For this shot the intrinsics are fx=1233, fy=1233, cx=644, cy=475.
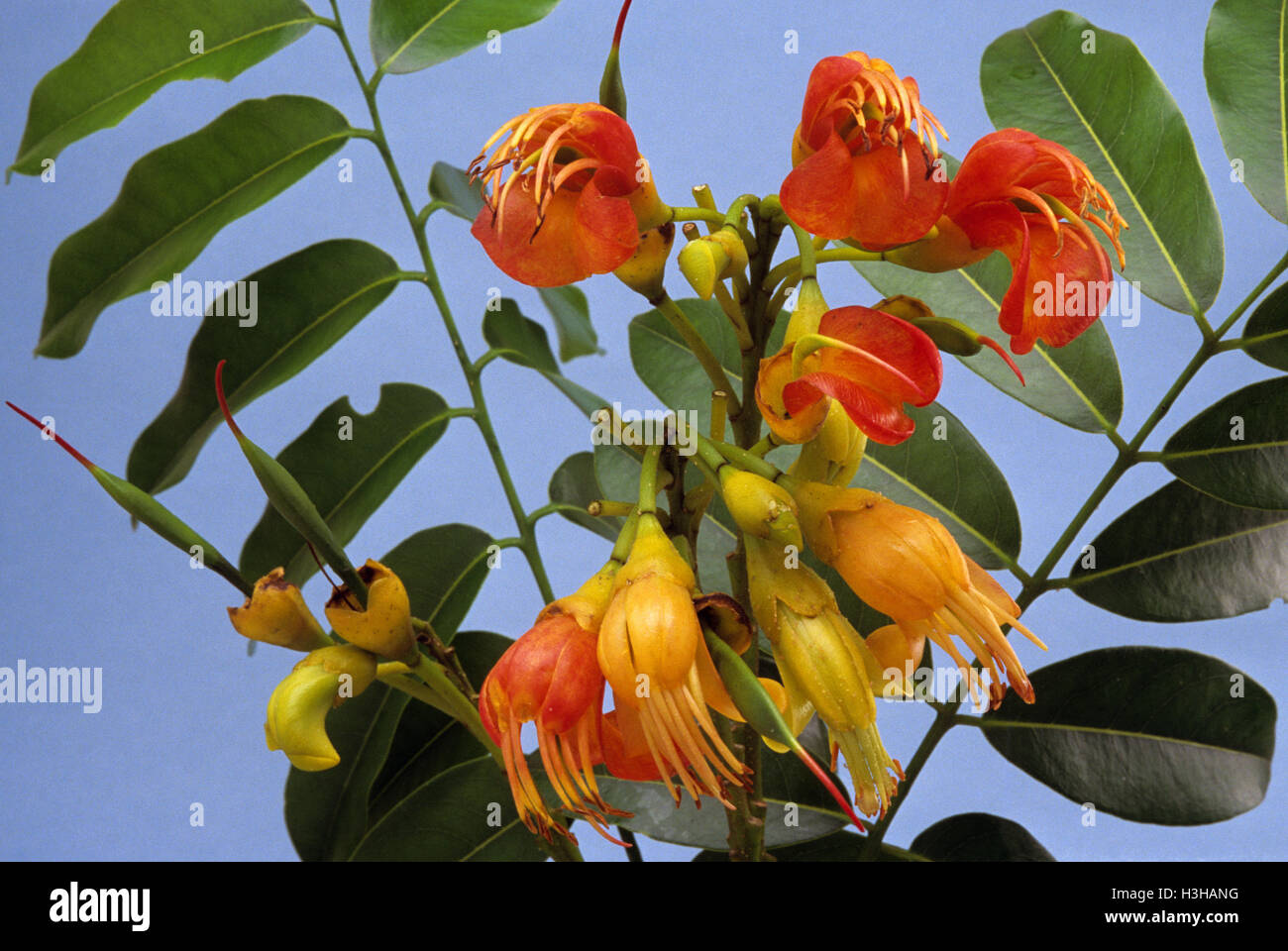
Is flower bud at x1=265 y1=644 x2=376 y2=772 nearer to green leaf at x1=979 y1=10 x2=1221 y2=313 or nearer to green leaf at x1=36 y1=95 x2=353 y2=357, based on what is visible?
green leaf at x1=36 y1=95 x2=353 y2=357

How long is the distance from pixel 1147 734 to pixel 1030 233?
0.28 metres

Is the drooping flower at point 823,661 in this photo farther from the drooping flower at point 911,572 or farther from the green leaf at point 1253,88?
the green leaf at point 1253,88

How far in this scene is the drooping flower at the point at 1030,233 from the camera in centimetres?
40

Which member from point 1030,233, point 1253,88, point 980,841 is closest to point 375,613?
point 1030,233

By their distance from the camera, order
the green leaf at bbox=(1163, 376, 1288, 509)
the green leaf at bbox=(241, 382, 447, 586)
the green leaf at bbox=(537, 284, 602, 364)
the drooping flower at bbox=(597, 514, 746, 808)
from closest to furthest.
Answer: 1. the drooping flower at bbox=(597, 514, 746, 808)
2. the green leaf at bbox=(1163, 376, 1288, 509)
3. the green leaf at bbox=(241, 382, 447, 586)
4. the green leaf at bbox=(537, 284, 602, 364)

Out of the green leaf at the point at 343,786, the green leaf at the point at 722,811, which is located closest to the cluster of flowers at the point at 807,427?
the green leaf at the point at 722,811

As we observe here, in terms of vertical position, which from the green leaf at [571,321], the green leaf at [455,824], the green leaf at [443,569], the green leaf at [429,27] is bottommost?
the green leaf at [455,824]

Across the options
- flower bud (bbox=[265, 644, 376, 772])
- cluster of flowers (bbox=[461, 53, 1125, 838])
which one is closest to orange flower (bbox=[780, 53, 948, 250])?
cluster of flowers (bbox=[461, 53, 1125, 838])

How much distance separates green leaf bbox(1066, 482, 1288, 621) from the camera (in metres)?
0.58

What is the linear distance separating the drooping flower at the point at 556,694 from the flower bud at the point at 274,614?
94mm

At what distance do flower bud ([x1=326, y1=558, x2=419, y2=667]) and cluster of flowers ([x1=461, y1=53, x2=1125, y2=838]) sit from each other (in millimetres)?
54

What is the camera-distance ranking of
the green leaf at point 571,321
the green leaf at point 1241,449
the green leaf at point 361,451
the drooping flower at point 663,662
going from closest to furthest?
1. the drooping flower at point 663,662
2. the green leaf at point 1241,449
3. the green leaf at point 361,451
4. the green leaf at point 571,321
